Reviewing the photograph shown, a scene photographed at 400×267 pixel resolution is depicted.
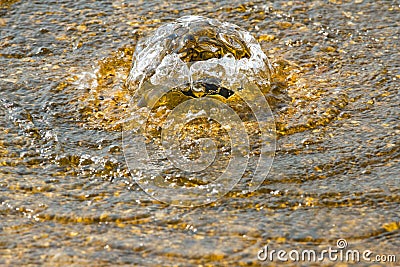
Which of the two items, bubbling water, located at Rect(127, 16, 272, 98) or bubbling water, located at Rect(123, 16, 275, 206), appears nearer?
bubbling water, located at Rect(123, 16, 275, 206)

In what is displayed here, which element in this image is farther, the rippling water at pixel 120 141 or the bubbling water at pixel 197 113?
A: the bubbling water at pixel 197 113

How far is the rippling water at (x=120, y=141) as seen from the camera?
6.33 ft

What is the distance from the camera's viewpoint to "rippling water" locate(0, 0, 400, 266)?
193 centimetres

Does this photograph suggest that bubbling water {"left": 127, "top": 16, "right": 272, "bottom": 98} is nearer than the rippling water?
No

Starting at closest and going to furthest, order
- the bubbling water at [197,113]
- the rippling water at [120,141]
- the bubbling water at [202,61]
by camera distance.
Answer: the rippling water at [120,141], the bubbling water at [197,113], the bubbling water at [202,61]

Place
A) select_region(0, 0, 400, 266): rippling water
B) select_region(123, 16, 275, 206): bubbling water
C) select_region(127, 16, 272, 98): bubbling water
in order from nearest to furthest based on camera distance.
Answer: select_region(0, 0, 400, 266): rippling water, select_region(123, 16, 275, 206): bubbling water, select_region(127, 16, 272, 98): bubbling water

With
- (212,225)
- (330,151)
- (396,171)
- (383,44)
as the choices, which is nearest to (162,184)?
(212,225)

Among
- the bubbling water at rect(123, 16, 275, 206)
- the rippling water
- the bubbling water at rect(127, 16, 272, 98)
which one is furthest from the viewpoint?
the bubbling water at rect(127, 16, 272, 98)

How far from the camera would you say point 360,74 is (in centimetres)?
272

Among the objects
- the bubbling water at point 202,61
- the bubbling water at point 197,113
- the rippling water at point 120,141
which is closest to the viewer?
the rippling water at point 120,141

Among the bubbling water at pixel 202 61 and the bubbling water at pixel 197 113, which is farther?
the bubbling water at pixel 202 61

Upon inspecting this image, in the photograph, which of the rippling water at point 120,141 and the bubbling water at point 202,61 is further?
the bubbling water at point 202,61

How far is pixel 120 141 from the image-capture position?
7.87 ft

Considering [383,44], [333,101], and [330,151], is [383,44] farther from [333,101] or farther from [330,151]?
[330,151]
